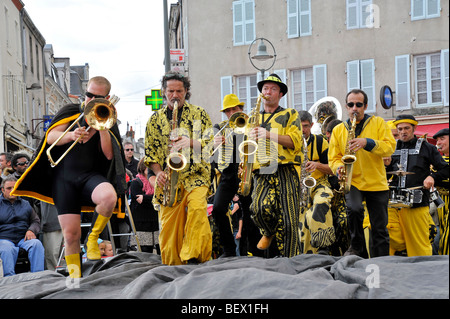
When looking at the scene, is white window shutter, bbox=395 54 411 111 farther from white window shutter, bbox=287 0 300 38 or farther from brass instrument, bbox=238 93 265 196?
white window shutter, bbox=287 0 300 38

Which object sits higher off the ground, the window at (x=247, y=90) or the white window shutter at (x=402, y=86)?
the window at (x=247, y=90)

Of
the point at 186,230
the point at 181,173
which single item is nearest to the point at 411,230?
the point at 186,230

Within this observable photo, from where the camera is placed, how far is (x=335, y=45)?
76.3 ft

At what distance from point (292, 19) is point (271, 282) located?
2126 centimetres

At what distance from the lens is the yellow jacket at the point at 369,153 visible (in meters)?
7.40

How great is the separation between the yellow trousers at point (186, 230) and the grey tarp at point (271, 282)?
2.80ft

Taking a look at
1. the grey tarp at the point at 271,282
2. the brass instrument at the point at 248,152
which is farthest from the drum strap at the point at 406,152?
the grey tarp at the point at 271,282

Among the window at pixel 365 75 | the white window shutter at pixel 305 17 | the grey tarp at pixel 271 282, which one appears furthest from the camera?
the white window shutter at pixel 305 17

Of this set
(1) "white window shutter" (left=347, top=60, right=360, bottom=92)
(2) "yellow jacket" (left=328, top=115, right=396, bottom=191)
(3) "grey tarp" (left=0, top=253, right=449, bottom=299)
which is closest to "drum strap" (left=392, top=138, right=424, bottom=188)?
(2) "yellow jacket" (left=328, top=115, right=396, bottom=191)

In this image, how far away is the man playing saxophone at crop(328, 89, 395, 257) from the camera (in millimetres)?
7453

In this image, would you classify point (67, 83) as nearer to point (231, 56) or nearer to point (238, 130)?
point (231, 56)

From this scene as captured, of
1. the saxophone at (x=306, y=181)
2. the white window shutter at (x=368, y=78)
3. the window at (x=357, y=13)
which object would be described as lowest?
the saxophone at (x=306, y=181)

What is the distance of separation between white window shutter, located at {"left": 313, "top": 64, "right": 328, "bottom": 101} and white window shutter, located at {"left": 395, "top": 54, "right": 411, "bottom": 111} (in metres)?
6.59

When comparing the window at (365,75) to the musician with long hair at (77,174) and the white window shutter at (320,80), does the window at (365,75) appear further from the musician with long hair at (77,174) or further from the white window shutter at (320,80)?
the musician with long hair at (77,174)
